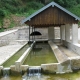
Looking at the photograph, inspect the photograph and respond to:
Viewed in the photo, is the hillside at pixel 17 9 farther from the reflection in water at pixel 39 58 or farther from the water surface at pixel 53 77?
the water surface at pixel 53 77

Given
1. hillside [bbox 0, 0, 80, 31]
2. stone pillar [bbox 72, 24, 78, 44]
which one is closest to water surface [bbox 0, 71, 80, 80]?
stone pillar [bbox 72, 24, 78, 44]

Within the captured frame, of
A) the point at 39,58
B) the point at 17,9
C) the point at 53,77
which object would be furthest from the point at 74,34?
the point at 17,9

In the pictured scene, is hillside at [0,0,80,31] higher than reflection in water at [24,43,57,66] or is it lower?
higher

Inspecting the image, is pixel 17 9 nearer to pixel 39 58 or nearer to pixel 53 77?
pixel 39 58

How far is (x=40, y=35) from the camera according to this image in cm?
2953

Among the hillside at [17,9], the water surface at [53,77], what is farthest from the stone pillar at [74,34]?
the hillside at [17,9]

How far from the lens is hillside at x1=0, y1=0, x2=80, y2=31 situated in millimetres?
30656

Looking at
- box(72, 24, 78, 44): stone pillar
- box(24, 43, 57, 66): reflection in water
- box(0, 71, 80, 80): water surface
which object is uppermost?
box(72, 24, 78, 44): stone pillar

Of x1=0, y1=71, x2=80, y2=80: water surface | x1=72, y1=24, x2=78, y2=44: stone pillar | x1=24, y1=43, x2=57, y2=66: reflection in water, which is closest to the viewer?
x1=0, y1=71, x2=80, y2=80: water surface

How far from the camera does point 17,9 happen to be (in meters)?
35.8

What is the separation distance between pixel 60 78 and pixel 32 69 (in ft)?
5.30

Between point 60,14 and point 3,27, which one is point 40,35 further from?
point 60,14

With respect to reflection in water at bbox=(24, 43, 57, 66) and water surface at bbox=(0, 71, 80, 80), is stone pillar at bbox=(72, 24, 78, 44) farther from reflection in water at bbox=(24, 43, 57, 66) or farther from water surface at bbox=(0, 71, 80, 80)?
water surface at bbox=(0, 71, 80, 80)

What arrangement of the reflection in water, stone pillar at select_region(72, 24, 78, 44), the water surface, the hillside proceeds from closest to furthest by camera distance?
1. the water surface
2. the reflection in water
3. stone pillar at select_region(72, 24, 78, 44)
4. the hillside
